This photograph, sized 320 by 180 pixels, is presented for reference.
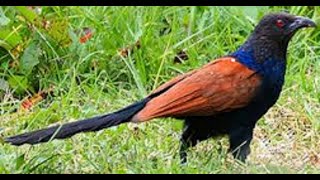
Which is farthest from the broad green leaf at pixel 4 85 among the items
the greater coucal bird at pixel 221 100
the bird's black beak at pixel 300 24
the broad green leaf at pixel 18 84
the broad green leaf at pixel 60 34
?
the bird's black beak at pixel 300 24

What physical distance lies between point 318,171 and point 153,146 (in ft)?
2.30

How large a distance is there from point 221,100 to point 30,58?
4.96 feet

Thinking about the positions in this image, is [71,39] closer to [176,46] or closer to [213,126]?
[176,46]

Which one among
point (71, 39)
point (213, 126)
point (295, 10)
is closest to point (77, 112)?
point (71, 39)

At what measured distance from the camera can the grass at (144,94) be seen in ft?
13.7

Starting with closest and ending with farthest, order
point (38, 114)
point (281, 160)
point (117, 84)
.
→ point (281, 160)
point (38, 114)
point (117, 84)

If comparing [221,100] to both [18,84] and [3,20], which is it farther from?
[3,20]

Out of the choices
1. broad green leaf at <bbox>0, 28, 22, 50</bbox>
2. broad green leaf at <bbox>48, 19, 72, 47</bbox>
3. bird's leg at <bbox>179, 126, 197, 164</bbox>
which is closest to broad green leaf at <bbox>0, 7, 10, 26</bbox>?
broad green leaf at <bbox>0, 28, 22, 50</bbox>

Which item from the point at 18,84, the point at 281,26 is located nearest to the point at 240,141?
the point at 281,26

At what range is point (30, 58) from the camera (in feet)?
17.3

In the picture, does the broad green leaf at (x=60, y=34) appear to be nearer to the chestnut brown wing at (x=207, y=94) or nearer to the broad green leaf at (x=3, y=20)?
the broad green leaf at (x=3, y=20)

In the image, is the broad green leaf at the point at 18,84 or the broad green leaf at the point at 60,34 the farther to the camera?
the broad green leaf at the point at 60,34

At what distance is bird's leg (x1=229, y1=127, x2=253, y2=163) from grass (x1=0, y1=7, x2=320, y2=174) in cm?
5
